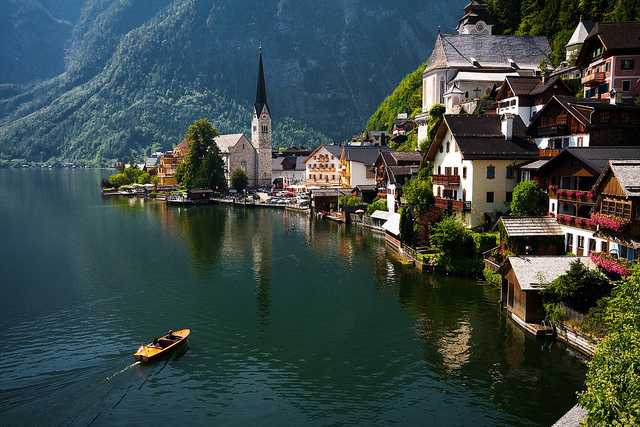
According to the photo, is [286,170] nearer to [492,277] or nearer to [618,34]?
[618,34]

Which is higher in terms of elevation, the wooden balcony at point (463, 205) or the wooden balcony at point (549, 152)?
the wooden balcony at point (549, 152)

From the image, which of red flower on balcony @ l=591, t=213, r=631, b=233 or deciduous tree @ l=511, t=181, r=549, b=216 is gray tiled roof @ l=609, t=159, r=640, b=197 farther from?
deciduous tree @ l=511, t=181, r=549, b=216

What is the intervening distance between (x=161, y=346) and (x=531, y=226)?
26.6 meters

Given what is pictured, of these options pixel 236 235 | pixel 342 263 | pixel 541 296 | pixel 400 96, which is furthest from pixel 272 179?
pixel 541 296

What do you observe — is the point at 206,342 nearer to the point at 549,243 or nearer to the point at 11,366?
the point at 11,366

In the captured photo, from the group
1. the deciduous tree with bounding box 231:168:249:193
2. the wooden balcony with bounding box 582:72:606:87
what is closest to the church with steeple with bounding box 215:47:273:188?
the deciduous tree with bounding box 231:168:249:193

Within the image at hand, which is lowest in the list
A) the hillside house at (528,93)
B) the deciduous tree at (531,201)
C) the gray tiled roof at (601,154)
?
the deciduous tree at (531,201)

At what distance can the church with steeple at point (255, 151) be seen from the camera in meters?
144

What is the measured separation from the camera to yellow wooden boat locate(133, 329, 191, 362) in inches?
1126

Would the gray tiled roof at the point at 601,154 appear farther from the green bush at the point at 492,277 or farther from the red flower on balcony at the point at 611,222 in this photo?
the green bush at the point at 492,277

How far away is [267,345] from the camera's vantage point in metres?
31.2

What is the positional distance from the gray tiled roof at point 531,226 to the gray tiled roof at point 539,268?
183 inches

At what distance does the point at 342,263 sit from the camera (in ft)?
171

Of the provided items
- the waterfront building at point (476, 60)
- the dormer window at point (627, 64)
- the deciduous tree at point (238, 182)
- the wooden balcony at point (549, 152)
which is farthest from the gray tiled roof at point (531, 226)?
the deciduous tree at point (238, 182)
